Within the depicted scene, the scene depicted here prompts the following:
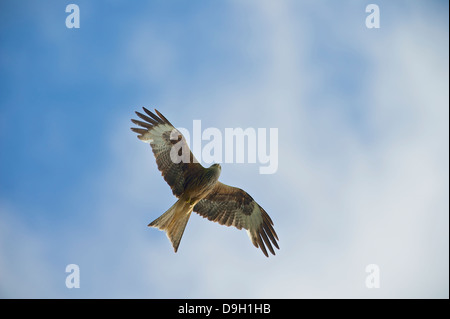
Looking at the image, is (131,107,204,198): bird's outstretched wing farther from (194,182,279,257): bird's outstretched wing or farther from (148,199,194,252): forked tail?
(194,182,279,257): bird's outstretched wing

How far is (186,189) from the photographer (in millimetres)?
8023

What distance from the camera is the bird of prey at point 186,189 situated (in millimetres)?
7750

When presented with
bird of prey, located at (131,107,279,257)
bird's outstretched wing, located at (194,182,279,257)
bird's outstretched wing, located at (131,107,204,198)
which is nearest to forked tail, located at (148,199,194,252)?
bird of prey, located at (131,107,279,257)

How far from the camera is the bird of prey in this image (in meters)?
7.75

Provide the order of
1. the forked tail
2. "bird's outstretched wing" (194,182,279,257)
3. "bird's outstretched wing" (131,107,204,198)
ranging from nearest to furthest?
the forked tail, "bird's outstretched wing" (131,107,204,198), "bird's outstretched wing" (194,182,279,257)

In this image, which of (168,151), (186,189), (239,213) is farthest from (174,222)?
(239,213)

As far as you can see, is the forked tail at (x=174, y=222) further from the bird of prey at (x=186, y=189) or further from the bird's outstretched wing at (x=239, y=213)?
the bird's outstretched wing at (x=239, y=213)

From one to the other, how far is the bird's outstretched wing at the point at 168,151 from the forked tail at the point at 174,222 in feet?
1.46

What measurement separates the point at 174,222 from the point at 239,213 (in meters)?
1.85

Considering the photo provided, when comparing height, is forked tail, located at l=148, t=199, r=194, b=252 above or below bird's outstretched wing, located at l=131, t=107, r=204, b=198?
below
